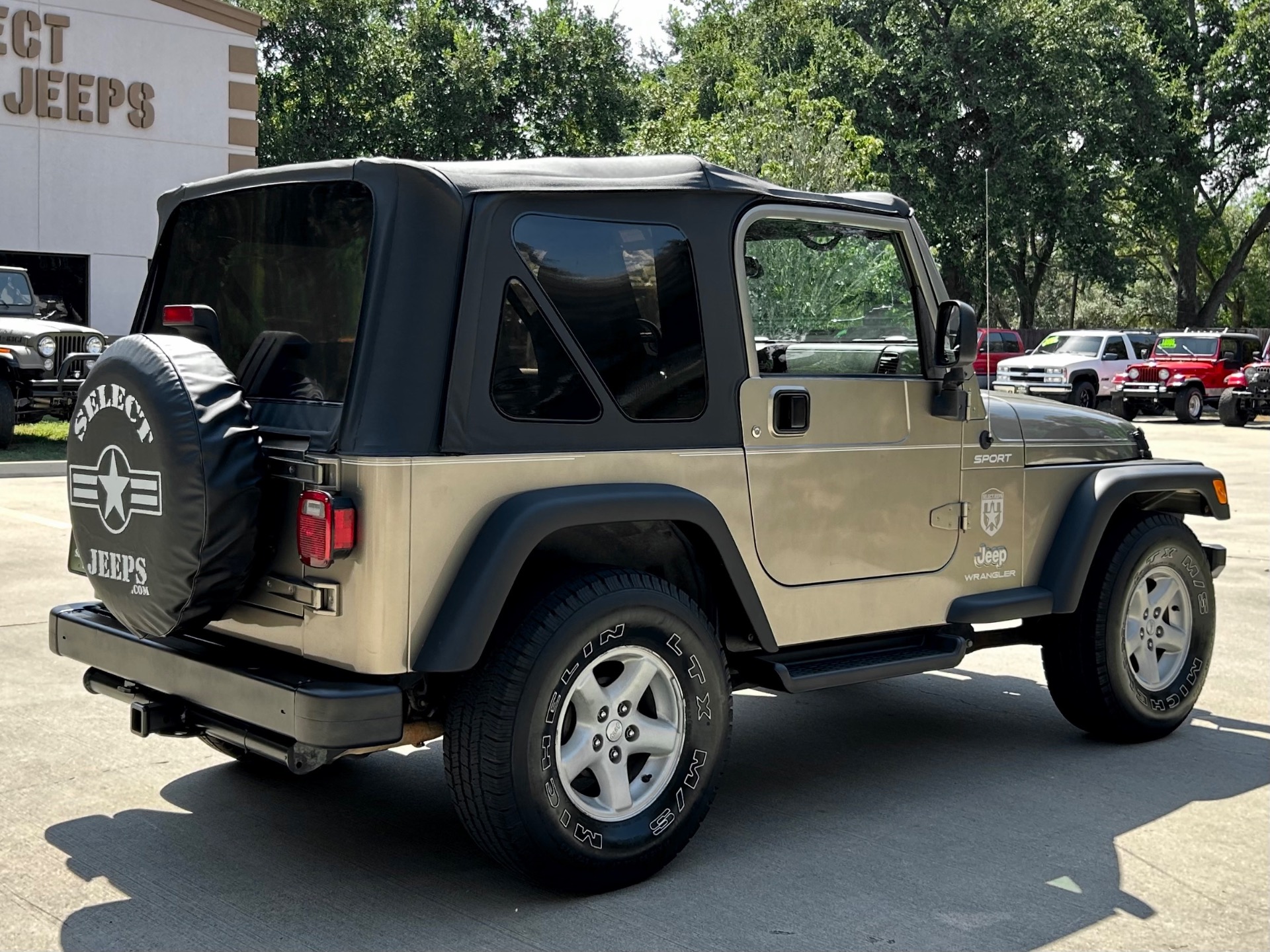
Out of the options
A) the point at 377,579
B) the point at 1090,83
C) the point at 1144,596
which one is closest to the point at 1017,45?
the point at 1090,83

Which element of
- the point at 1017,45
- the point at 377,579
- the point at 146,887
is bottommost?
the point at 146,887

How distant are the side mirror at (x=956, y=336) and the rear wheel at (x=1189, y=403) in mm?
25981


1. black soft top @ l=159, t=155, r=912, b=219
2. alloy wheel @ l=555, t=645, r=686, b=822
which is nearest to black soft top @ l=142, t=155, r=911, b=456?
black soft top @ l=159, t=155, r=912, b=219

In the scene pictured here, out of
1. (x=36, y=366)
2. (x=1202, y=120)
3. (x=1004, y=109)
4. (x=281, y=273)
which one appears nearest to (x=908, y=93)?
(x=1004, y=109)

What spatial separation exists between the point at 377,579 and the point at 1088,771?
10.1 feet

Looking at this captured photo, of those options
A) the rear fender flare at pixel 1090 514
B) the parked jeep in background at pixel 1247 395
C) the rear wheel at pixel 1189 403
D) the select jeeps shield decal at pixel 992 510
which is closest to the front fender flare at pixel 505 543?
the select jeeps shield decal at pixel 992 510

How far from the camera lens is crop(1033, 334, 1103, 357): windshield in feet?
101

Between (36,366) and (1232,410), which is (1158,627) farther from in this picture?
(1232,410)

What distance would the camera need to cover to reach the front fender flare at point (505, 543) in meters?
3.74

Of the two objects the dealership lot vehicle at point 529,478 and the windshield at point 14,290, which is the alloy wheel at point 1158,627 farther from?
the windshield at point 14,290

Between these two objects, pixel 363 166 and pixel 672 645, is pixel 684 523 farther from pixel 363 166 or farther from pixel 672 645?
pixel 363 166

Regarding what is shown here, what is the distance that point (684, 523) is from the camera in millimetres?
4383

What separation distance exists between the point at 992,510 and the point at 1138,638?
38.9 inches

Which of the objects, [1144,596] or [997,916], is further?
[1144,596]
